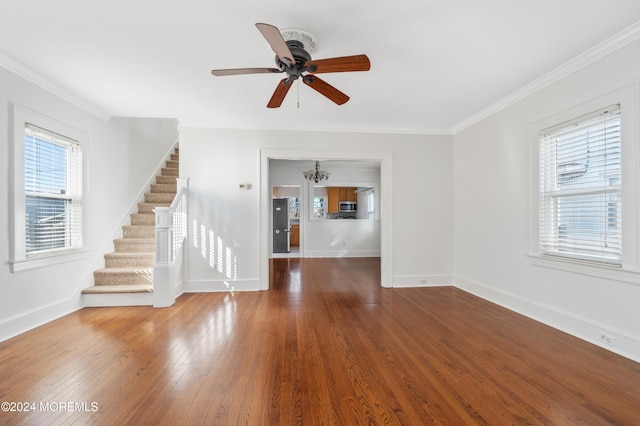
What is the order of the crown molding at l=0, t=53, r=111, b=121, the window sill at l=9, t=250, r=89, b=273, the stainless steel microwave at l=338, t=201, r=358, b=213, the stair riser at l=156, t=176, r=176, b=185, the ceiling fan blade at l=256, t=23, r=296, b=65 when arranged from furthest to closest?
the stainless steel microwave at l=338, t=201, r=358, b=213 → the stair riser at l=156, t=176, r=176, b=185 → the window sill at l=9, t=250, r=89, b=273 → the crown molding at l=0, t=53, r=111, b=121 → the ceiling fan blade at l=256, t=23, r=296, b=65

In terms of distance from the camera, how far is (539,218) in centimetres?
307

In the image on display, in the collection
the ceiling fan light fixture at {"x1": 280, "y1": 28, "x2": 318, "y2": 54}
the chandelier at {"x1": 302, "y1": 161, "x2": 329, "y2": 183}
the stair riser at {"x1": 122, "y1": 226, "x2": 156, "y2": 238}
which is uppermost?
the ceiling fan light fixture at {"x1": 280, "y1": 28, "x2": 318, "y2": 54}

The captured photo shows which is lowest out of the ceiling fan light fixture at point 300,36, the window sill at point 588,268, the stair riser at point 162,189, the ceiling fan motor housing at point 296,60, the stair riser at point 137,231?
the window sill at point 588,268

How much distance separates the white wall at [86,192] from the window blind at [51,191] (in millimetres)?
159

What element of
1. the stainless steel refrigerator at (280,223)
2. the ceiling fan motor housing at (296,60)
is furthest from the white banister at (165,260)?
the stainless steel refrigerator at (280,223)

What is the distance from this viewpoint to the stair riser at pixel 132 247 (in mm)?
4180

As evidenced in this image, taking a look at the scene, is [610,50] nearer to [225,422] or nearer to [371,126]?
[371,126]

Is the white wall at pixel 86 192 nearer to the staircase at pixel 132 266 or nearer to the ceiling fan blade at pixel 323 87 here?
the staircase at pixel 132 266

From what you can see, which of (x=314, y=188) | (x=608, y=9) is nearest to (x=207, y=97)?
(x=608, y=9)

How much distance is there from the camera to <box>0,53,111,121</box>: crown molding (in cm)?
258

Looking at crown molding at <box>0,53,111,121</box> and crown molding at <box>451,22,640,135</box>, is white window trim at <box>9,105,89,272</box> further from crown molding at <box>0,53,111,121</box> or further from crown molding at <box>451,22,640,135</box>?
crown molding at <box>451,22,640,135</box>

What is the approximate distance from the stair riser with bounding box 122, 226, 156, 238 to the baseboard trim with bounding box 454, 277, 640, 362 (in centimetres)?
512

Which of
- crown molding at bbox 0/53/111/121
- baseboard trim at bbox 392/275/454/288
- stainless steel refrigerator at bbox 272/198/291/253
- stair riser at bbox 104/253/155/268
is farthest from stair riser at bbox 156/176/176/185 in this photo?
baseboard trim at bbox 392/275/454/288

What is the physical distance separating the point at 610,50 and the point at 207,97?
4003mm
